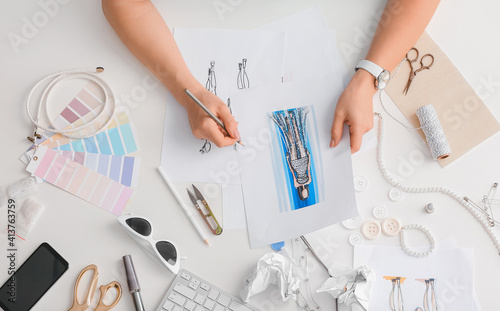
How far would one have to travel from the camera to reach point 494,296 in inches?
31.2

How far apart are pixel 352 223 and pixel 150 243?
0.39 m

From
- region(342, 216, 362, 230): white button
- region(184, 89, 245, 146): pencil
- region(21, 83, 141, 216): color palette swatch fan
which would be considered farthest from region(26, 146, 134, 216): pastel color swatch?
region(342, 216, 362, 230): white button

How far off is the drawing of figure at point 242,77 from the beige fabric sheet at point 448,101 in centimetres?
29

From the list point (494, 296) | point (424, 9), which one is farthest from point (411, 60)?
point (494, 296)

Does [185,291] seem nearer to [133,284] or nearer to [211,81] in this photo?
[133,284]

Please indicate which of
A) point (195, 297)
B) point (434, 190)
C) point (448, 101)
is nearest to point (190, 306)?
point (195, 297)

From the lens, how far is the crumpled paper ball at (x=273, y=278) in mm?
782

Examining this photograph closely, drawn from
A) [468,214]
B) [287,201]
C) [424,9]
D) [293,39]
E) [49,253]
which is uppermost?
[424,9]

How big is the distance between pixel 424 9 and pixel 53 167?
817mm

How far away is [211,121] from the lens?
812 millimetres

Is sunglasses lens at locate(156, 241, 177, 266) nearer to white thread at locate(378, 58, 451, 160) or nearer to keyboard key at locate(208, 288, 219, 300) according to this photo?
keyboard key at locate(208, 288, 219, 300)

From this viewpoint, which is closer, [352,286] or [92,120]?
[352,286]

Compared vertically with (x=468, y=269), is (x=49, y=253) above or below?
below

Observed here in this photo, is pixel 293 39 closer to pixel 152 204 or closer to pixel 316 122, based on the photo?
pixel 316 122
